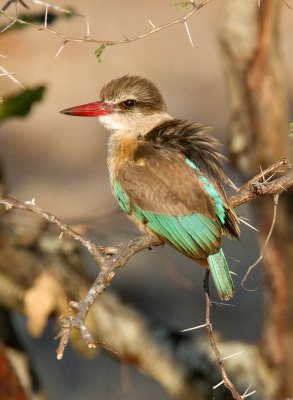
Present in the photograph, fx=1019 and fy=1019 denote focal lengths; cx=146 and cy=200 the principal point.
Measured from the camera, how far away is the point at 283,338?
15.5 ft

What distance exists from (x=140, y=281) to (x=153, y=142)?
15.9ft

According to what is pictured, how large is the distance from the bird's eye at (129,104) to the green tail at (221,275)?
3.79 feet

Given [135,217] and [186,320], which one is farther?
[186,320]

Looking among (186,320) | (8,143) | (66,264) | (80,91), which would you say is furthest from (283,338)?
(80,91)

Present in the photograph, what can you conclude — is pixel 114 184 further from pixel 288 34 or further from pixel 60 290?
pixel 288 34

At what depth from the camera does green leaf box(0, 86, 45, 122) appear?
438cm

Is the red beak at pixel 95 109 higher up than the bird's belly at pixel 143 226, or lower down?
higher up

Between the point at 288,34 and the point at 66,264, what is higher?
the point at 66,264

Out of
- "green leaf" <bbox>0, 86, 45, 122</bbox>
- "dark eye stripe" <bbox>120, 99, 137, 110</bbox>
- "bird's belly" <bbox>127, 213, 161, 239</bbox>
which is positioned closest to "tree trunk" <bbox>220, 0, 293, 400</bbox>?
"dark eye stripe" <bbox>120, 99, 137, 110</bbox>

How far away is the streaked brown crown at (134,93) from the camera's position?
4688mm

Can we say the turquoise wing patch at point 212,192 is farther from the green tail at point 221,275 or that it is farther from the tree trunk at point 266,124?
the tree trunk at point 266,124

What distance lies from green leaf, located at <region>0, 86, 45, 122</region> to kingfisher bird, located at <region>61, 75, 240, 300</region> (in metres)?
0.17

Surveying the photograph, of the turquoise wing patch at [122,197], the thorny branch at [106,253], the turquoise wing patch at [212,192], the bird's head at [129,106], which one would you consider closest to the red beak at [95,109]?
the bird's head at [129,106]

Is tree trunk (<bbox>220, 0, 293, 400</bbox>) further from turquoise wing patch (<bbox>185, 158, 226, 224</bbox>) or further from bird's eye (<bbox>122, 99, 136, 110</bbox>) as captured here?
turquoise wing patch (<bbox>185, 158, 226, 224</bbox>)
